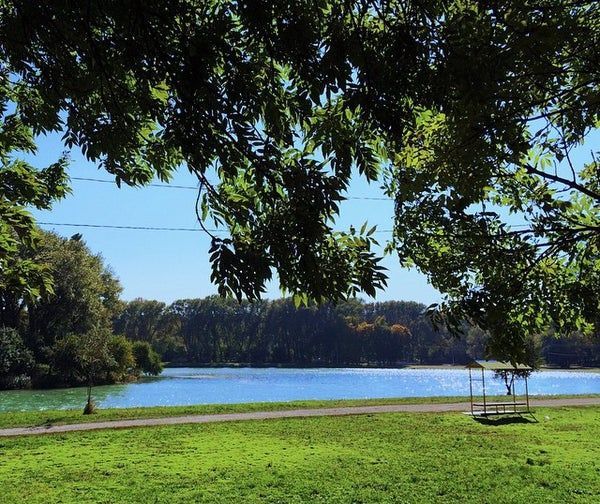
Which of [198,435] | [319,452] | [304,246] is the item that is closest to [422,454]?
[319,452]

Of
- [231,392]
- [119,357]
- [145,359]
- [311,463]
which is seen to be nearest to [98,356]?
[231,392]

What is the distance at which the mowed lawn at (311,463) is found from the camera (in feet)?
26.3

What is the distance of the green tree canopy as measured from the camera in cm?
308

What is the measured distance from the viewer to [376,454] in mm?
11117

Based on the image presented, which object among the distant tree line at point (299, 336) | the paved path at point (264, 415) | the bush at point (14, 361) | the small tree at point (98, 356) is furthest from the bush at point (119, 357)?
the distant tree line at point (299, 336)

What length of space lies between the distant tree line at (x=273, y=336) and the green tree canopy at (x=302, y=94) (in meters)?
107

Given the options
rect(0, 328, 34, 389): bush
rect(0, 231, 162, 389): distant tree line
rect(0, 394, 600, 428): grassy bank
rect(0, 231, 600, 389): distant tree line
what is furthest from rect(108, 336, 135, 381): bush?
rect(0, 231, 600, 389): distant tree line

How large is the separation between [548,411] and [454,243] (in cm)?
1697

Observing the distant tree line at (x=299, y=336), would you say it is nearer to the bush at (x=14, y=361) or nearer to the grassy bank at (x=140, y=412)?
the bush at (x=14, y=361)

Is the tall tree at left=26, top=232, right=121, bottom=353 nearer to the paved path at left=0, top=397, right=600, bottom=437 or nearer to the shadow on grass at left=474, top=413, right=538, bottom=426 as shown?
the paved path at left=0, top=397, right=600, bottom=437

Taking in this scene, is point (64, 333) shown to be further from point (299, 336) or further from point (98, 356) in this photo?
point (299, 336)

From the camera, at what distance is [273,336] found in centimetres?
11569

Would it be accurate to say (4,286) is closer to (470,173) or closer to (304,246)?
(304,246)

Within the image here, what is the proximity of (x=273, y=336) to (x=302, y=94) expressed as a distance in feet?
374
